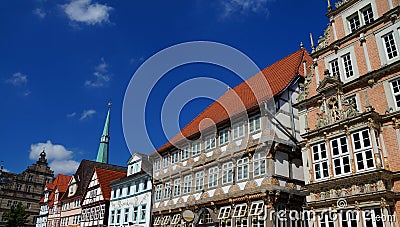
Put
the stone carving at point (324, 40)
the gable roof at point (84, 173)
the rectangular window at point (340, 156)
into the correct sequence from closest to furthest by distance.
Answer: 1. the rectangular window at point (340, 156)
2. the stone carving at point (324, 40)
3. the gable roof at point (84, 173)

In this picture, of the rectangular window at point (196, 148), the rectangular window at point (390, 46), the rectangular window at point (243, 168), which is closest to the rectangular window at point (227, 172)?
the rectangular window at point (243, 168)

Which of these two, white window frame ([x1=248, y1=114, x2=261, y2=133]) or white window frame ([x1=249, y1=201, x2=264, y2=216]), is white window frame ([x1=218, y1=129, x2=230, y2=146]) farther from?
white window frame ([x1=249, y1=201, x2=264, y2=216])

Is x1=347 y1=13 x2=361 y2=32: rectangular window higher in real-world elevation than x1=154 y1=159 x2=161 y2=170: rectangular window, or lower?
higher

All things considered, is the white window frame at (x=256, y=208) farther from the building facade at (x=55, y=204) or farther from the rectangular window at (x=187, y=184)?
the building facade at (x=55, y=204)

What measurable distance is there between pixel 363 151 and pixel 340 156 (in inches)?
46.0

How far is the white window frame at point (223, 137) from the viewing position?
24383mm

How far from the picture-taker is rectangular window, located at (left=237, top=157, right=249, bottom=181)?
21984 mm

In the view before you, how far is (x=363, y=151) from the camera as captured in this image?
52.4ft

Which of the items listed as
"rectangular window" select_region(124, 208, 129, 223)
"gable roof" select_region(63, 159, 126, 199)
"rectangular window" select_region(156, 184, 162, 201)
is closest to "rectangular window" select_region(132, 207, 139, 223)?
"rectangular window" select_region(124, 208, 129, 223)

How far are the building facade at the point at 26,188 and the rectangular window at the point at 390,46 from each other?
6526 cm

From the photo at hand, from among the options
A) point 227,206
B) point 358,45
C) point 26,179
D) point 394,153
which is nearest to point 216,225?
point 227,206

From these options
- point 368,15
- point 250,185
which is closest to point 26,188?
point 250,185

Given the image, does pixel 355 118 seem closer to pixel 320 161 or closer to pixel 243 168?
pixel 320 161

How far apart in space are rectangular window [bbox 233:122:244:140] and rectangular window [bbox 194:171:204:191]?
4.34 m
